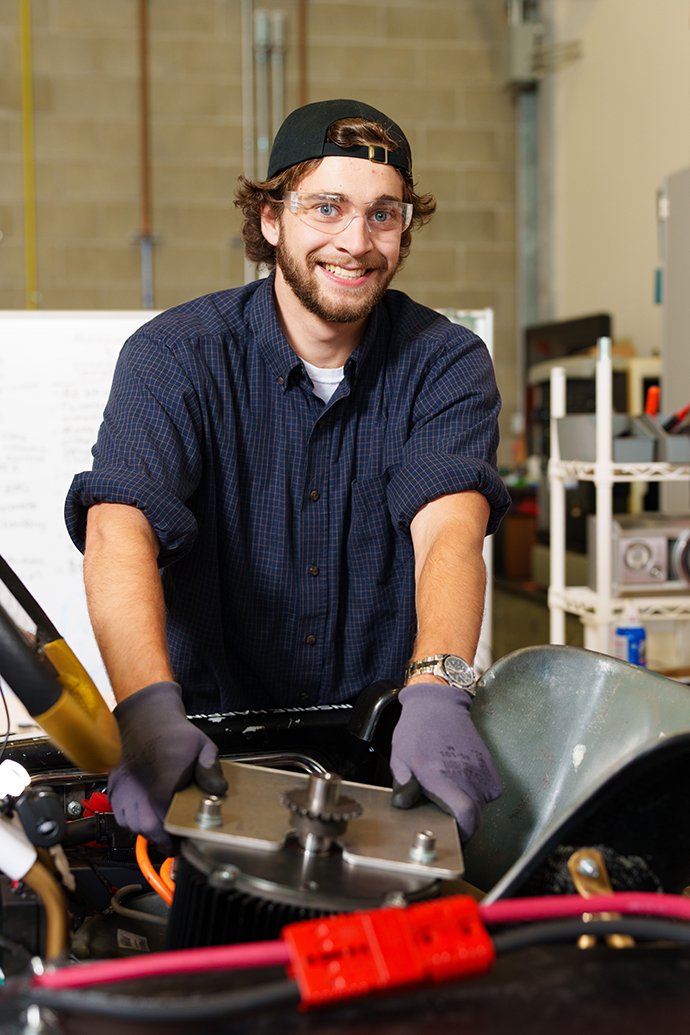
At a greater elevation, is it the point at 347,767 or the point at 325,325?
the point at 325,325

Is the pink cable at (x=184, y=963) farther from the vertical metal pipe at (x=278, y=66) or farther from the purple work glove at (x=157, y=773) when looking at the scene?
the vertical metal pipe at (x=278, y=66)

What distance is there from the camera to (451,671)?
882 millimetres

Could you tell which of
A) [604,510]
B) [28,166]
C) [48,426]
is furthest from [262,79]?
[604,510]

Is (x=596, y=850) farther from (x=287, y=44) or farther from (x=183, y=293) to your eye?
(x=287, y=44)

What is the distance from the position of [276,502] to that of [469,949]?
0.87 metres

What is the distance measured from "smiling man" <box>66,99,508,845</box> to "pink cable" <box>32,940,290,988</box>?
0.66m

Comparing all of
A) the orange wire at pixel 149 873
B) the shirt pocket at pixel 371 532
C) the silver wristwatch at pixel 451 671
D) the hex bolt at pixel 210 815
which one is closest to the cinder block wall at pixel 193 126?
the shirt pocket at pixel 371 532

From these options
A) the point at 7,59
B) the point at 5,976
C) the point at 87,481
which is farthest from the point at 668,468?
the point at 7,59

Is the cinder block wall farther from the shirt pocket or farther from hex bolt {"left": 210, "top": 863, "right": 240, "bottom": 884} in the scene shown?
hex bolt {"left": 210, "top": 863, "right": 240, "bottom": 884}

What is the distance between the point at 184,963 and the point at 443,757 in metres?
0.29

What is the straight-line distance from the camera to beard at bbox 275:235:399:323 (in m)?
1.32

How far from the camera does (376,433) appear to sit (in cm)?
136

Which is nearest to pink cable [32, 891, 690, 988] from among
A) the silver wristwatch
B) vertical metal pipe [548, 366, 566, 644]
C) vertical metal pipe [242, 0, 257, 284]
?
the silver wristwatch

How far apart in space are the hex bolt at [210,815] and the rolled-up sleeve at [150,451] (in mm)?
514
